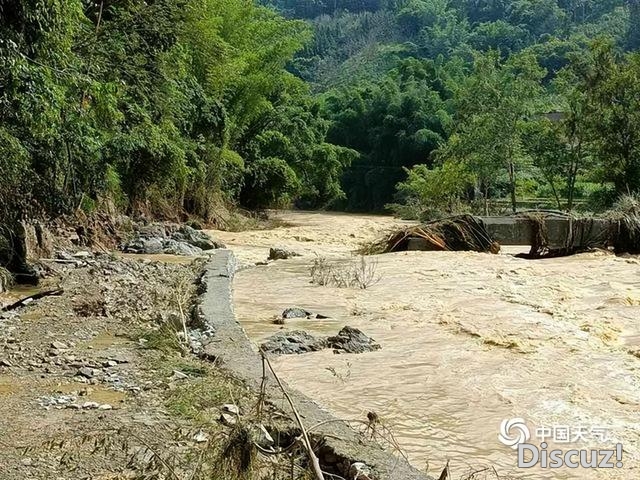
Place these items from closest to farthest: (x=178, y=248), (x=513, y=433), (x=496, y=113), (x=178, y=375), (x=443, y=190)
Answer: (x=513, y=433) → (x=178, y=375) → (x=178, y=248) → (x=496, y=113) → (x=443, y=190)

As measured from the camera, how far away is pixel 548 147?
24906mm

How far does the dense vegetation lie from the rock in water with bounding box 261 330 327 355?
3100 mm

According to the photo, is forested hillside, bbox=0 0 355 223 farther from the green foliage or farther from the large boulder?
the green foliage

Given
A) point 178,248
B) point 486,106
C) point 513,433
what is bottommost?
point 178,248

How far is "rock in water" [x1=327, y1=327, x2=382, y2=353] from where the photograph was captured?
7164mm

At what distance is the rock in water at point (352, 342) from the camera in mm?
7164

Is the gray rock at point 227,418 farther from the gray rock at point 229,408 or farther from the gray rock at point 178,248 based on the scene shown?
the gray rock at point 178,248

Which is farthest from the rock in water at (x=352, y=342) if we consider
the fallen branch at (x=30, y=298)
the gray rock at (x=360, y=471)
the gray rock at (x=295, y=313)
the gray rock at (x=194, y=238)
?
the gray rock at (x=194, y=238)

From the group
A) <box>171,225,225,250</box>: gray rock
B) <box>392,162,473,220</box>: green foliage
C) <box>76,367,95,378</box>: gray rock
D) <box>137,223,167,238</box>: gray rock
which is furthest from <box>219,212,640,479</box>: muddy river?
<box>392,162,473,220</box>: green foliage

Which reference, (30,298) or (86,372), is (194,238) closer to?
(30,298)

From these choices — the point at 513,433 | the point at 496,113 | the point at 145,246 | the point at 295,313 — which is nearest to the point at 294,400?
the point at 513,433

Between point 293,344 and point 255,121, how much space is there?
85.0 ft

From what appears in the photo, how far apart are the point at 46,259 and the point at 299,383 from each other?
857 centimetres

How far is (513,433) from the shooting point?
4.91 metres
